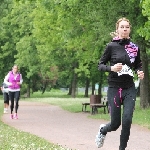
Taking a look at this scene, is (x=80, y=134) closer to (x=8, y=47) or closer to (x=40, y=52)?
(x=40, y=52)

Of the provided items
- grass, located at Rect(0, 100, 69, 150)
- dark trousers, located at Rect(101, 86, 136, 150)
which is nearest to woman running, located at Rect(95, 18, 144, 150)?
dark trousers, located at Rect(101, 86, 136, 150)

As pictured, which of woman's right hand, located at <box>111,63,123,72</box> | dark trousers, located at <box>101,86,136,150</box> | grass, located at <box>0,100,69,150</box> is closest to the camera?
woman's right hand, located at <box>111,63,123,72</box>

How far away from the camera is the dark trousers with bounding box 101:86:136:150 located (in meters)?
6.95

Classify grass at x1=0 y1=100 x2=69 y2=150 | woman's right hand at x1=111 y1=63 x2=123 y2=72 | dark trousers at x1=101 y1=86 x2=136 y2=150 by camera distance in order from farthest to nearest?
grass at x1=0 y1=100 x2=69 y2=150
dark trousers at x1=101 y1=86 x2=136 y2=150
woman's right hand at x1=111 y1=63 x2=123 y2=72

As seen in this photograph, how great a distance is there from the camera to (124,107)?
7051 millimetres

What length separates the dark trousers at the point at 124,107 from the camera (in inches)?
274

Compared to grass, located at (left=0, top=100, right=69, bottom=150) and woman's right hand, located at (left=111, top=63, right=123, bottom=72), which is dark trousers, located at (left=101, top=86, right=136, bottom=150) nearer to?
woman's right hand, located at (left=111, top=63, right=123, bottom=72)

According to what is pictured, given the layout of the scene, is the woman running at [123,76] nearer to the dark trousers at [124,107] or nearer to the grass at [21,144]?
the dark trousers at [124,107]

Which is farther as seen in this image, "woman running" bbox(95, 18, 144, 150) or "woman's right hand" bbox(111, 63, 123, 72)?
"woman running" bbox(95, 18, 144, 150)

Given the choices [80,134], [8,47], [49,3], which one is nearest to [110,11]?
[49,3]

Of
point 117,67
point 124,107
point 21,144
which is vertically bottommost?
point 21,144

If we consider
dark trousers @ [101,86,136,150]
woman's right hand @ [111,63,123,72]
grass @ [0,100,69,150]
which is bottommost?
grass @ [0,100,69,150]

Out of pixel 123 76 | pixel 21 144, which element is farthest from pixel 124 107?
pixel 21 144

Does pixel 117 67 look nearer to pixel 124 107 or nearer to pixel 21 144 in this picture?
pixel 124 107
